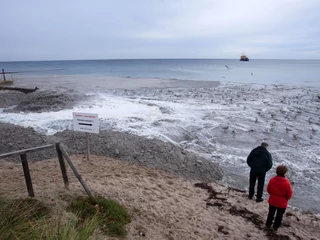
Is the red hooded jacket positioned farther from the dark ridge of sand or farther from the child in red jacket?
the dark ridge of sand

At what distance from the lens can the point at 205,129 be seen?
14.7m

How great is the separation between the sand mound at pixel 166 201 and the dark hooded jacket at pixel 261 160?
1.03 m

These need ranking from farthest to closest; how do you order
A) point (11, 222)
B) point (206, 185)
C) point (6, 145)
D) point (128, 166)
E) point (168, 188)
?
point (6, 145) → point (128, 166) → point (206, 185) → point (168, 188) → point (11, 222)

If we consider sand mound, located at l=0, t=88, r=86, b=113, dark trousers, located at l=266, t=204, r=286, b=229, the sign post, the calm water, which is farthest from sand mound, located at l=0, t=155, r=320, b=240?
the calm water

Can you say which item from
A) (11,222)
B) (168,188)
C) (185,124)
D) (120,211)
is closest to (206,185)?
(168,188)

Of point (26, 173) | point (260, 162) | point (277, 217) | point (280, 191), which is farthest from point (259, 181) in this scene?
point (26, 173)

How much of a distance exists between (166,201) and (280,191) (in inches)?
107

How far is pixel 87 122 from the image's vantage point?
8312 mm

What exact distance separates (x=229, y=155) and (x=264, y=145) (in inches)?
164

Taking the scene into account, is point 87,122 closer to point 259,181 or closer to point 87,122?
point 87,122

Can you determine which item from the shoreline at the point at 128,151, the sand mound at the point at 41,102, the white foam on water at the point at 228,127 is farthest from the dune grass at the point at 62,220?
the sand mound at the point at 41,102

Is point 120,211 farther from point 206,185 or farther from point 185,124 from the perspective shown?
point 185,124

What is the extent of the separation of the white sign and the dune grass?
3.06 meters

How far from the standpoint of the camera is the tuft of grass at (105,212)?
482 cm
